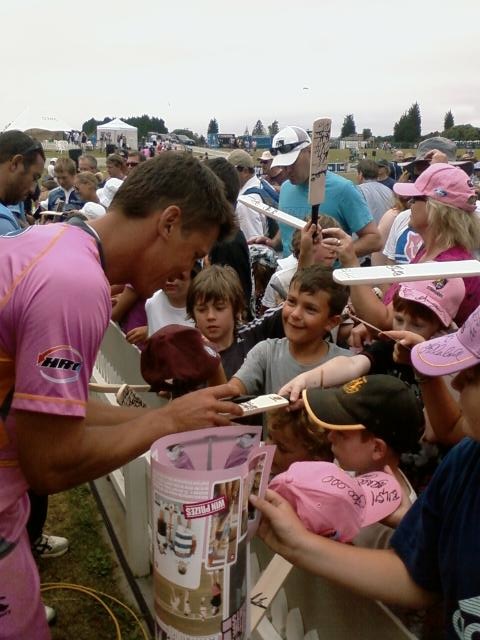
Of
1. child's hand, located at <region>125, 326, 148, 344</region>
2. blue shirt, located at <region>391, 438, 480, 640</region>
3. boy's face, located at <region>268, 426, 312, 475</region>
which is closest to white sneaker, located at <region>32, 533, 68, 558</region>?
child's hand, located at <region>125, 326, 148, 344</region>

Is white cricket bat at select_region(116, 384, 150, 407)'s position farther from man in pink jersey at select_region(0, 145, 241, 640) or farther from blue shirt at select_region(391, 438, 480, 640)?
blue shirt at select_region(391, 438, 480, 640)

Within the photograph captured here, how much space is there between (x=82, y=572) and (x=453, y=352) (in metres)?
2.84

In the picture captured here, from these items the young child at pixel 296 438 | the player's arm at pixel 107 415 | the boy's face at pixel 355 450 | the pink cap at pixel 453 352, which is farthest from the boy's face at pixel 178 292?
the pink cap at pixel 453 352

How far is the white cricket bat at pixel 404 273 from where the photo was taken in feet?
4.75

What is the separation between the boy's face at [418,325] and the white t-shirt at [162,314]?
1.37 metres

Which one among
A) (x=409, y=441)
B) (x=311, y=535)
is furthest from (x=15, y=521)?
(x=409, y=441)

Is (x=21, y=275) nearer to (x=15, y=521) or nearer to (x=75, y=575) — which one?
(x=15, y=521)

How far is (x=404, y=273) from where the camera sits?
1.53 m

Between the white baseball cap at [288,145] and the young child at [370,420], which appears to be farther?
the white baseball cap at [288,145]

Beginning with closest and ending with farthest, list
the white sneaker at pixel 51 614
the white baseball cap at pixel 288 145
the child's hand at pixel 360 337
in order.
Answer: the child's hand at pixel 360 337 → the white sneaker at pixel 51 614 → the white baseball cap at pixel 288 145

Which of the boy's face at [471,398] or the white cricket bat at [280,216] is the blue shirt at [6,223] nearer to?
the white cricket bat at [280,216]

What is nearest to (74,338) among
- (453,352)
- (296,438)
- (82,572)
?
(453,352)

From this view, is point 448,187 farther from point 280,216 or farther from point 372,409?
point 372,409

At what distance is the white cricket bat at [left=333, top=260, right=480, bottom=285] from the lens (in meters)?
1.45
